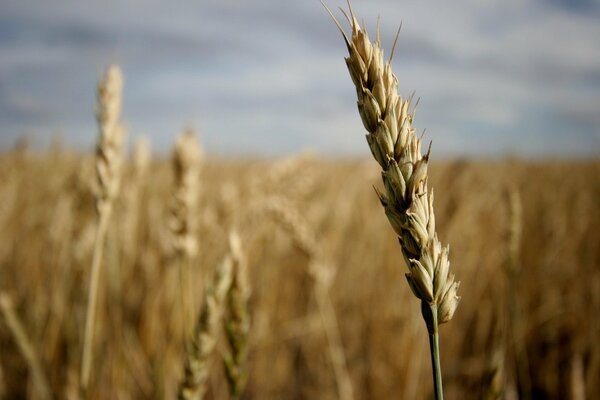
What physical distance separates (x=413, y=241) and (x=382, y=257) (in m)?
2.32

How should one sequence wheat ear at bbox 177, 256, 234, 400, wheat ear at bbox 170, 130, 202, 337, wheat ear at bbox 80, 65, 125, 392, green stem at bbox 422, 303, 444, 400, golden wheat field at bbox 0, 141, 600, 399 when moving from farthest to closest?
golden wheat field at bbox 0, 141, 600, 399, wheat ear at bbox 170, 130, 202, 337, wheat ear at bbox 80, 65, 125, 392, wheat ear at bbox 177, 256, 234, 400, green stem at bbox 422, 303, 444, 400

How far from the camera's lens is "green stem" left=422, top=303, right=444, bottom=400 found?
370 mm

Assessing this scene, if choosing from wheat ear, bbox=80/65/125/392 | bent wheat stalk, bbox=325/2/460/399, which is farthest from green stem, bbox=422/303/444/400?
wheat ear, bbox=80/65/125/392

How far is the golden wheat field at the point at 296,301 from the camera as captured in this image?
166 cm

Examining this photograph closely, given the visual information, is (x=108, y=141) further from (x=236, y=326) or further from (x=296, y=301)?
(x=296, y=301)

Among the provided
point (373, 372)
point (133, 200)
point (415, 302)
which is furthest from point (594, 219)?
point (133, 200)

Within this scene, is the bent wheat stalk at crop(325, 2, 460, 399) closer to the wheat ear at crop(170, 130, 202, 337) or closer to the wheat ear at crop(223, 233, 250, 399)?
the wheat ear at crop(223, 233, 250, 399)

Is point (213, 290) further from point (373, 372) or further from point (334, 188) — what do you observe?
point (334, 188)

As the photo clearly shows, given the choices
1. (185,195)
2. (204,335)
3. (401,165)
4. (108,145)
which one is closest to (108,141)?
(108,145)

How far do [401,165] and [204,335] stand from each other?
52 cm

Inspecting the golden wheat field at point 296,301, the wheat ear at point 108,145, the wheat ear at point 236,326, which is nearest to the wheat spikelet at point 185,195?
the golden wheat field at point 296,301

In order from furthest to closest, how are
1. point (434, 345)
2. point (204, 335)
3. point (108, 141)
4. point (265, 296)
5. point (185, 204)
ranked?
point (265, 296), point (185, 204), point (108, 141), point (204, 335), point (434, 345)

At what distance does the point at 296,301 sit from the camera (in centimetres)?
263

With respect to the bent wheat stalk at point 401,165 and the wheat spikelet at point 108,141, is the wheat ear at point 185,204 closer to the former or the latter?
the wheat spikelet at point 108,141
